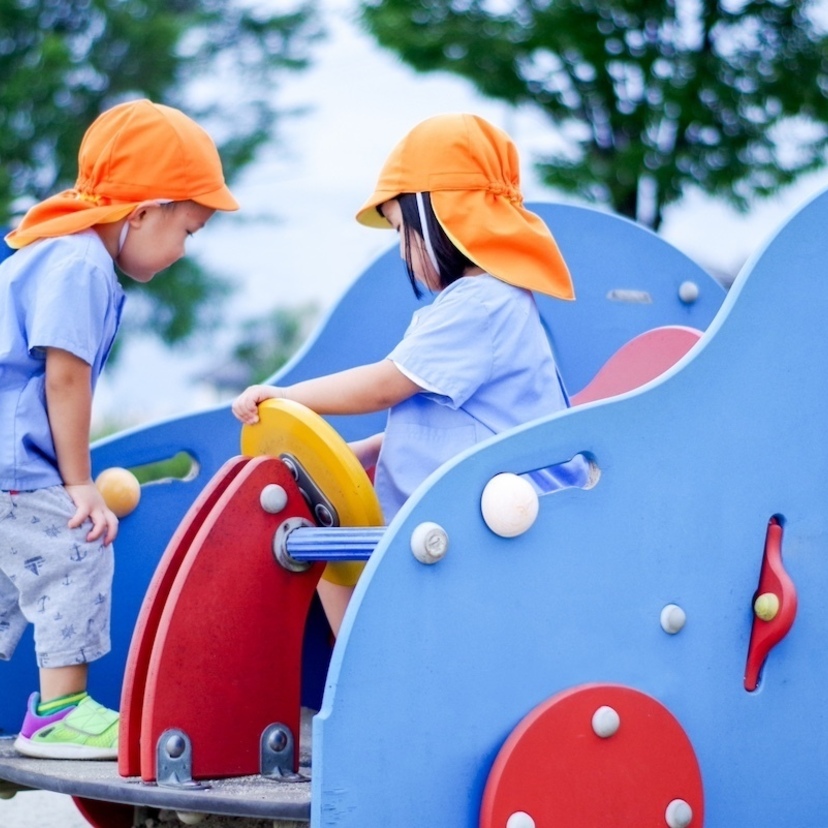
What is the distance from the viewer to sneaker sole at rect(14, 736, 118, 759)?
1.89 metres

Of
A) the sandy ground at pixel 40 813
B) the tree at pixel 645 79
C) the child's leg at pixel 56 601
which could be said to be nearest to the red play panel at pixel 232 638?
the child's leg at pixel 56 601

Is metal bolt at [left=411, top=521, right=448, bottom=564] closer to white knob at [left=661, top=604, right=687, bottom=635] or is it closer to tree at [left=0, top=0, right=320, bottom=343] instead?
white knob at [left=661, top=604, right=687, bottom=635]

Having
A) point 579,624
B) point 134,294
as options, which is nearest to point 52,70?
point 134,294

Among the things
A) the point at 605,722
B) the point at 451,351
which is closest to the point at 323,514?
the point at 451,351

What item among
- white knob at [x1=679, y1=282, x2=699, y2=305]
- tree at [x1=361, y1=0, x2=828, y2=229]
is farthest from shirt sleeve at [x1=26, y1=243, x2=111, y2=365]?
tree at [x1=361, y1=0, x2=828, y2=229]

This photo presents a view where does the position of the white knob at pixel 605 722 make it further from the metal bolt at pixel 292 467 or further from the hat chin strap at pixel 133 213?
the hat chin strap at pixel 133 213

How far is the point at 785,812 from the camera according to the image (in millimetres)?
1747

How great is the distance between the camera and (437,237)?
2049 millimetres

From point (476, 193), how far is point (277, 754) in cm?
89

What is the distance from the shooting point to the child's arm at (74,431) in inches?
76.4

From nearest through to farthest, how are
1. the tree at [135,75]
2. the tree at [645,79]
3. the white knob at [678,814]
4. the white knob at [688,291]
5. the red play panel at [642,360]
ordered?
the white knob at [678,814] < the red play panel at [642,360] < the white knob at [688,291] < the tree at [645,79] < the tree at [135,75]

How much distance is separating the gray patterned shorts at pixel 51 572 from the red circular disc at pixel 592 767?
76 centimetres

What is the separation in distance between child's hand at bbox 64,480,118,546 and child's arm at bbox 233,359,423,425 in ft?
0.86

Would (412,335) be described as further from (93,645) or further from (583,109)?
(583,109)
